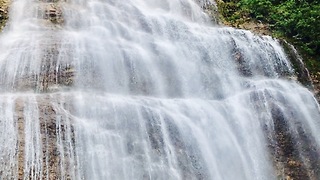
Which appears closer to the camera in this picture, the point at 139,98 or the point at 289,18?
the point at 139,98

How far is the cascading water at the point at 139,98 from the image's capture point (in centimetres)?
846

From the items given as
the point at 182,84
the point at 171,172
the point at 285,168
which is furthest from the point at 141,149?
the point at 285,168

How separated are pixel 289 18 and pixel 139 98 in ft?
21.5

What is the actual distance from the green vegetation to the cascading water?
141cm

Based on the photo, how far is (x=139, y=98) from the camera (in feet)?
32.4

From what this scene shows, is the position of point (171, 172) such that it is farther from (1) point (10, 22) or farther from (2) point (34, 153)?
(1) point (10, 22)

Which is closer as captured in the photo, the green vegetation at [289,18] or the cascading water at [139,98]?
the cascading water at [139,98]

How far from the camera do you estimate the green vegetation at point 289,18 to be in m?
13.3

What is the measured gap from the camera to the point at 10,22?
11727 millimetres

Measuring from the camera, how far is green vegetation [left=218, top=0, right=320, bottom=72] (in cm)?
1334

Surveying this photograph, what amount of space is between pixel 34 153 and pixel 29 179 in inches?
19.3

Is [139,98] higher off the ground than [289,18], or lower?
lower

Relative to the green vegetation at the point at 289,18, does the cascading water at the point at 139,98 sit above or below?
below

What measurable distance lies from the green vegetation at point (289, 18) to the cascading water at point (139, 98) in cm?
141
